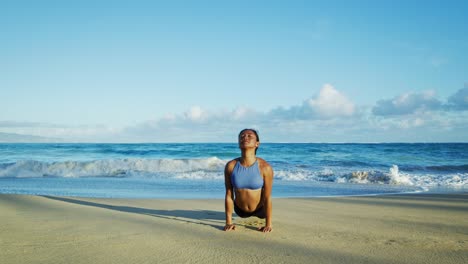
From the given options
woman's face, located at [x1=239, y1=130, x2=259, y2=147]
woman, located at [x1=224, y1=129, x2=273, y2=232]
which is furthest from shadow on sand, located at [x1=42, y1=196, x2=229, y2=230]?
woman's face, located at [x1=239, y1=130, x2=259, y2=147]

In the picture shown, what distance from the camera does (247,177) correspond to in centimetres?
439

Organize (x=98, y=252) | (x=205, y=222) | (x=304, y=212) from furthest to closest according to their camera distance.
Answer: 1. (x=304, y=212)
2. (x=205, y=222)
3. (x=98, y=252)

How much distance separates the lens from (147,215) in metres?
5.77

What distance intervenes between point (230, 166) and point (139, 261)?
5.43 ft

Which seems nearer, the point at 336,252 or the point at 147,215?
the point at 336,252

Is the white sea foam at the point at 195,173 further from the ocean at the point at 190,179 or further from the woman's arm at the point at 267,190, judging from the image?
the woman's arm at the point at 267,190

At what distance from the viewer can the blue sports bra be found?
438 centimetres

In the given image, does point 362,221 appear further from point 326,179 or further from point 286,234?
point 326,179

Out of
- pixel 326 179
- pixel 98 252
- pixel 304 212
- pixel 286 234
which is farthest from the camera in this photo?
pixel 326 179

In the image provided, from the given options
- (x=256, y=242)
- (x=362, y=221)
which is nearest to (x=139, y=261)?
(x=256, y=242)

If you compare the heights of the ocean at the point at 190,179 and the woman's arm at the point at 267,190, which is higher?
the woman's arm at the point at 267,190

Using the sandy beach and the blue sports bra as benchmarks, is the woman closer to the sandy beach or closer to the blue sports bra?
the blue sports bra

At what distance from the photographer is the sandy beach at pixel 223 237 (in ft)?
10.9

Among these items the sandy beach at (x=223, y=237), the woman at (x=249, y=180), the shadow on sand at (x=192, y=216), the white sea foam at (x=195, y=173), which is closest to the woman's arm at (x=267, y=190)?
the woman at (x=249, y=180)
